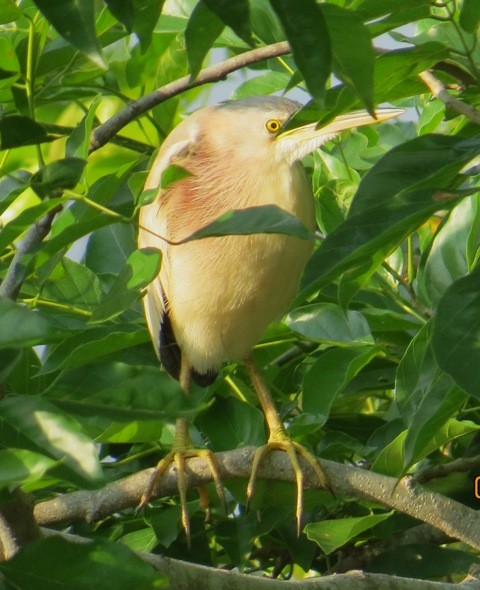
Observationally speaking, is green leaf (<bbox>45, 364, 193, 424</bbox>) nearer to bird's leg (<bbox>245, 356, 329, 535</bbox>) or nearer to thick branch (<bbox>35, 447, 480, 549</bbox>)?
thick branch (<bbox>35, 447, 480, 549</bbox>)

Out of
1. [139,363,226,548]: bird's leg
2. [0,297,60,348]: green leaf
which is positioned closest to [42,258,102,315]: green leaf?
[139,363,226,548]: bird's leg

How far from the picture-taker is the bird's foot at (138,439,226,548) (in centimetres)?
172

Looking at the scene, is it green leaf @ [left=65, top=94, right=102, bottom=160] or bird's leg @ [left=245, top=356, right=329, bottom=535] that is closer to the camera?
green leaf @ [left=65, top=94, right=102, bottom=160]

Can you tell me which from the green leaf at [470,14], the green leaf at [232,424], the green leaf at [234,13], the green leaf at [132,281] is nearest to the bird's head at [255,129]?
the green leaf at [232,424]

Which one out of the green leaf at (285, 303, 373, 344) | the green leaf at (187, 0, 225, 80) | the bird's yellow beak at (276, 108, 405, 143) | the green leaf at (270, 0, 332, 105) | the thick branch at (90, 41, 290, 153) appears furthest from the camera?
the bird's yellow beak at (276, 108, 405, 143)

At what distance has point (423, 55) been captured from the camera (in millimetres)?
1257

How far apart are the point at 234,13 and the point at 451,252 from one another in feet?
3.36

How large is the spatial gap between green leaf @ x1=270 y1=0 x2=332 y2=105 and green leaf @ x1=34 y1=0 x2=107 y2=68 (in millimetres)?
152

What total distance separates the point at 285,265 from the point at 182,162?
0.33 m

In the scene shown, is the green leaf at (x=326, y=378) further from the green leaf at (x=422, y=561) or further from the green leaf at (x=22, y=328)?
the green leaf at (x=22, y=328)

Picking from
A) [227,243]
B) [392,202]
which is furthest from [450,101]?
[227,243]

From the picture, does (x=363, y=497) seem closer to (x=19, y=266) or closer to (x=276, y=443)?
(x=276, y=443)

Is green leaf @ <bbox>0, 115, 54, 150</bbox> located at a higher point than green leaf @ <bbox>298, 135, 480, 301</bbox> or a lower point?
higher

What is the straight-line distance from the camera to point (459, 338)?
105 centimetres
